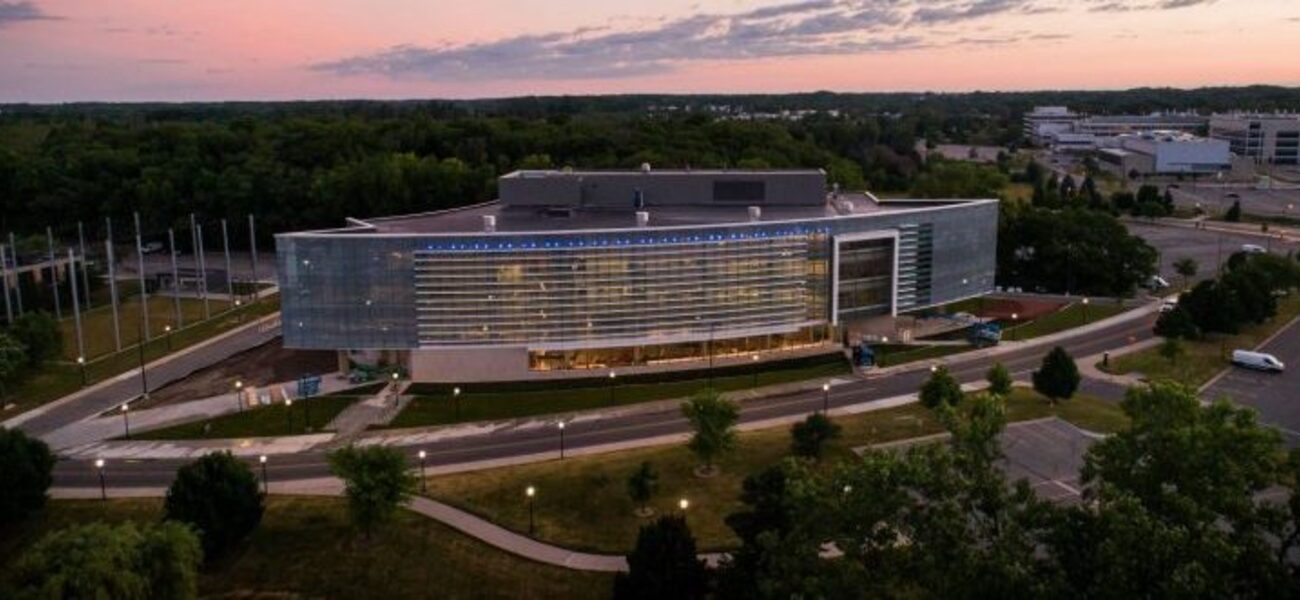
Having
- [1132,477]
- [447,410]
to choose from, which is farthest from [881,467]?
[447,410]

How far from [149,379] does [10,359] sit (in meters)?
9.43

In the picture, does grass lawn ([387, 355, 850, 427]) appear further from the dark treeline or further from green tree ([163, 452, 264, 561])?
the dark treeline

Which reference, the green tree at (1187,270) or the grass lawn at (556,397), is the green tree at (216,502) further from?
the green tree at (1187,270)

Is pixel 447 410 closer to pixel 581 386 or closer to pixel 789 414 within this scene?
pixel 581 386

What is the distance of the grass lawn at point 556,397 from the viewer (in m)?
69.9

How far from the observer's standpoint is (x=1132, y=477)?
3384 centimetres

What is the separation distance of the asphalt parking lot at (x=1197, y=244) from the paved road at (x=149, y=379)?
97.7 metres

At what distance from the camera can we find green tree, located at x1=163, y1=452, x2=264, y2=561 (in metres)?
48.5

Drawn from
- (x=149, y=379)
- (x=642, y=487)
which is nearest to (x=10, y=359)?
(x=149, y=379)

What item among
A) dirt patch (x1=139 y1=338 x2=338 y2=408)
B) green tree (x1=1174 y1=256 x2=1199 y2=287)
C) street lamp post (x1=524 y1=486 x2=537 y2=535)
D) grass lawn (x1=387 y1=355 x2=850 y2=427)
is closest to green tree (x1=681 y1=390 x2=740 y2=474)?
street lamp post (x1=524 y1=486 x2=537 y2=535)

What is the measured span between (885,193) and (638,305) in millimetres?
104384

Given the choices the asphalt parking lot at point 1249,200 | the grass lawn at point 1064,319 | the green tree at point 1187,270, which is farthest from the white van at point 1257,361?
the asphalt parking lot at point 1249,200

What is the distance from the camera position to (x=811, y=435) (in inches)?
2322

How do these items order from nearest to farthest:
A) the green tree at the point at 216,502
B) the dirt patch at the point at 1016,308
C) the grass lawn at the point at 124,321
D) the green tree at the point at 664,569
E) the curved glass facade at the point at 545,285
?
the green tree at the point at 664,569 → the green tree at the point at 216,502 → the curved glass facade at the point at 545,285 → the grass lawn at the point at 124,321 → the dirt patch at the point at 1016,308
